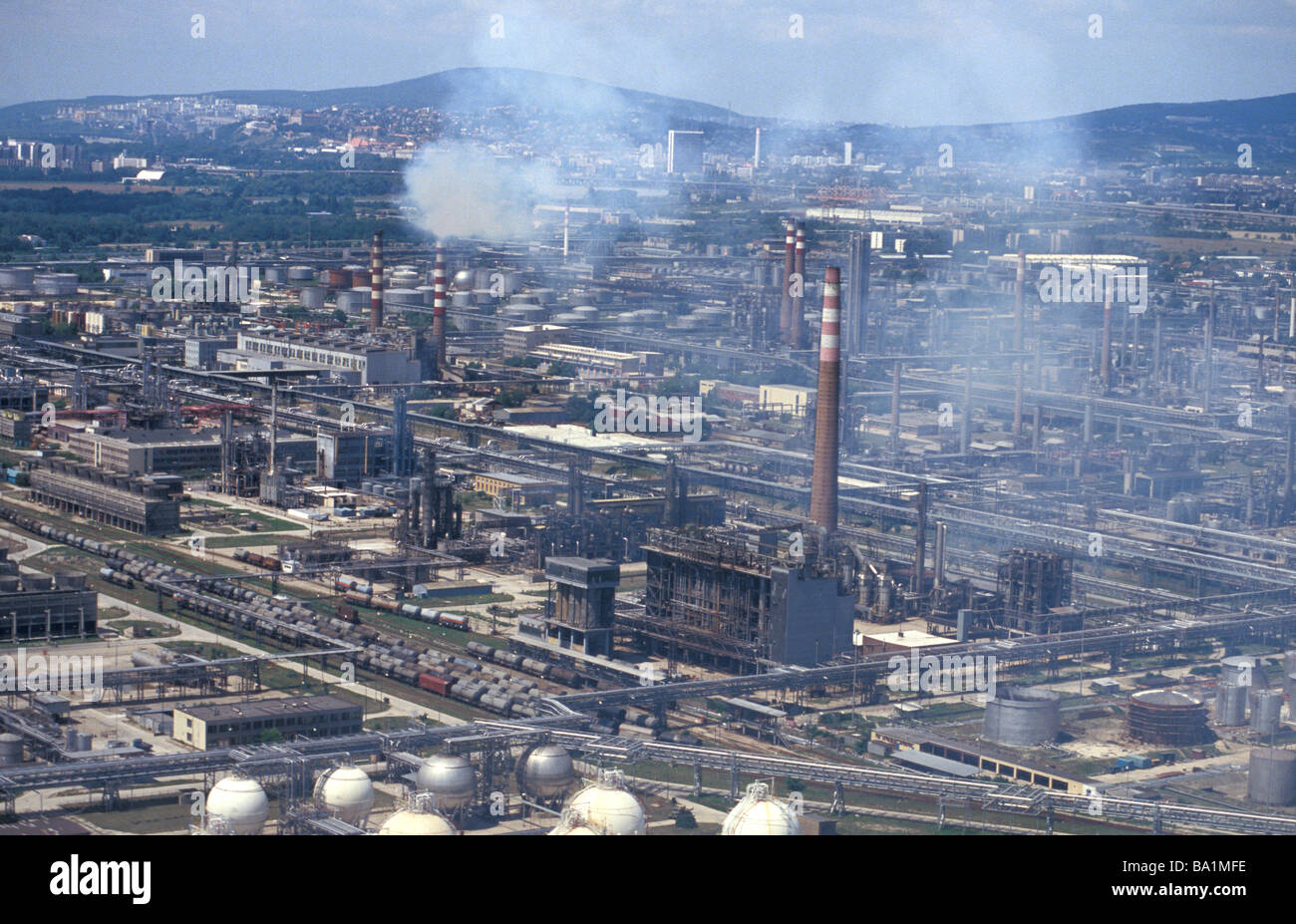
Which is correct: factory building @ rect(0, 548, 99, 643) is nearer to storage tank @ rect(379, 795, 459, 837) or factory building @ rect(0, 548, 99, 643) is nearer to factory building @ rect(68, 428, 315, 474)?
storage tank @ rect(379, 795, 459, 837)

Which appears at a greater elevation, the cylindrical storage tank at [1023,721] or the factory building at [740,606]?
the factory building at [740,606]

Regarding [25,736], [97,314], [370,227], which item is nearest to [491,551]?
[25,736]

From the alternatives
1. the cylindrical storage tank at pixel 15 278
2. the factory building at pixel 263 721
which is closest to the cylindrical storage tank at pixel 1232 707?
the factory building at pixel 263 721

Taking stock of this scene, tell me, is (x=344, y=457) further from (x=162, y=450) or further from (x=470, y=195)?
(x=470, y=195)

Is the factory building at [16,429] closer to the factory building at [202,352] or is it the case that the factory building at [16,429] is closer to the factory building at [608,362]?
the factory building at [202,352]

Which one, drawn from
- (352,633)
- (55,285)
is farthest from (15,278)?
(352,633)
